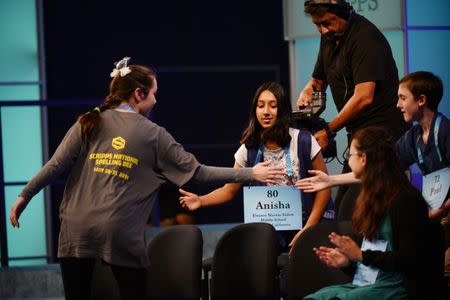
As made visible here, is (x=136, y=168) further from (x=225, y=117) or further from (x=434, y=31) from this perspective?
(x=225, y=117)

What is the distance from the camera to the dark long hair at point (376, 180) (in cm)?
306

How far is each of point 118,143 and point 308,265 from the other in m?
0.87

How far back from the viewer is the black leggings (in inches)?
135

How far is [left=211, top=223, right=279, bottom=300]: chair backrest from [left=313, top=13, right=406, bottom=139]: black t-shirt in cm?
74

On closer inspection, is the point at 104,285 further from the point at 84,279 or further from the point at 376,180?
the point at 376,180

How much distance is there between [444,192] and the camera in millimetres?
3348

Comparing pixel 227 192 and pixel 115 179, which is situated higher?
pixel 115 179

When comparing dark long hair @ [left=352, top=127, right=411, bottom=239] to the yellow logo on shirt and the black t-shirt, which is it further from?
the black t-shirt

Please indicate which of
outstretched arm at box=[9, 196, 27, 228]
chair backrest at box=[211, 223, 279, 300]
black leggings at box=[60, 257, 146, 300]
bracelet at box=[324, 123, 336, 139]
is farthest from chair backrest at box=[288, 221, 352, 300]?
outstretched arm at box=[9, 196, 27, 228]

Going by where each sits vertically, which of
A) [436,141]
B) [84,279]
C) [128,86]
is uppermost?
[128,86]

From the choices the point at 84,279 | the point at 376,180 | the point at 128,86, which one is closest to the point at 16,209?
the point at 84,279

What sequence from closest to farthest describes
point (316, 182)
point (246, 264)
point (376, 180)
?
1. point (376, 180)
2. point (316, 182)
3. point (246, 264)

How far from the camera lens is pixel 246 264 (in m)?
3.90

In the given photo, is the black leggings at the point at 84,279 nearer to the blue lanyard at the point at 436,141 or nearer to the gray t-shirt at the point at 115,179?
the gray t-shirt at the point at 115,179
